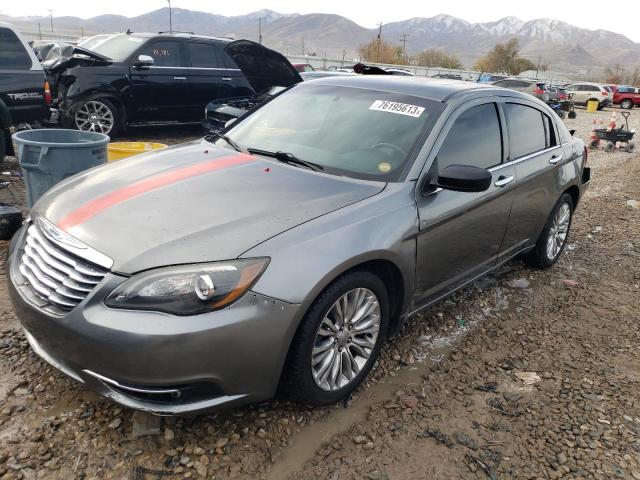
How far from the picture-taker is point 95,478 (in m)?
2.17

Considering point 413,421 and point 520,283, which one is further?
point 520,283

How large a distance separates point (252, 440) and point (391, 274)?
3.61ft

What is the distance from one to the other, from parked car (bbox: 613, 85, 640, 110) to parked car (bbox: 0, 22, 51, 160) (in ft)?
126

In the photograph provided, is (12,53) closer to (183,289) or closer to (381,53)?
(183,289)

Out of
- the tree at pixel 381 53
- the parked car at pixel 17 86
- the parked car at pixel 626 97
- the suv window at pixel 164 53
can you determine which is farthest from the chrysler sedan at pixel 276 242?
the tree at pixel 381 53

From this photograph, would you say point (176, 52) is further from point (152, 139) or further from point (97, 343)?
point (97, 343)

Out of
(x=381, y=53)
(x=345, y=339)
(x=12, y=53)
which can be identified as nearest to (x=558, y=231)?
(x=345, y=339)

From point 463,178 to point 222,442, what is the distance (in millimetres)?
1803

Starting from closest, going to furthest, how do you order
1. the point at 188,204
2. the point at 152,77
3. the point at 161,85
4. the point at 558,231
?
1. the point at 188,204
2. the point at 558,231
3. the point at 152,77
4. the point at 161,85

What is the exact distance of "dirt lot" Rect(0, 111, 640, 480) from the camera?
2320 millimetres

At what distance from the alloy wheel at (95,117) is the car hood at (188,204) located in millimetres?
5405

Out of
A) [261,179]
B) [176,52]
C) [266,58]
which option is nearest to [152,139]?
[176,52]

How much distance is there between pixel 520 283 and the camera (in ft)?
14.9

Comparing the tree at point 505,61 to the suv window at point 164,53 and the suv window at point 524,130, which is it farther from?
the suv window at point 524,130
